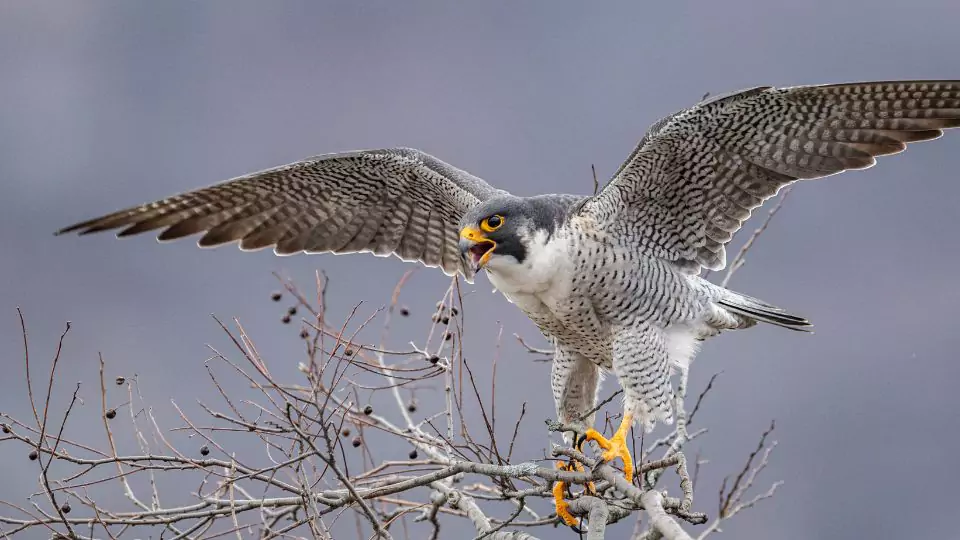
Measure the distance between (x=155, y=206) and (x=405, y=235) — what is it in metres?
1.43

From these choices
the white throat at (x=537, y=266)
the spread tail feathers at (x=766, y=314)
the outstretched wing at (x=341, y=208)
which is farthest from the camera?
the outstretched wing at (x=341, y=208)

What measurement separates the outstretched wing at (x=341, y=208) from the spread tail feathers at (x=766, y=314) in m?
1.42

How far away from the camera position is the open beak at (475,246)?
466 centimetres

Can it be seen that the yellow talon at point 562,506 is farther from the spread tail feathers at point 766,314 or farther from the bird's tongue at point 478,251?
the spread tail feathers at point 766,314

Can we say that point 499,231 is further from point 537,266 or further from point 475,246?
point 537,266

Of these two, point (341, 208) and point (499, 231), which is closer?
point (499, 231)

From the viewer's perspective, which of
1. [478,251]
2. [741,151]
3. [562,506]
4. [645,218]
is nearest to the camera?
[478,251]

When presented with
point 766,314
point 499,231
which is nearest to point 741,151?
point 766,314

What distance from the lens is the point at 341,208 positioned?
586 centimetres

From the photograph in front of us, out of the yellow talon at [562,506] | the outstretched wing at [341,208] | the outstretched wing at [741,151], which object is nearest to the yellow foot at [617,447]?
the yellow talon at [562,506]

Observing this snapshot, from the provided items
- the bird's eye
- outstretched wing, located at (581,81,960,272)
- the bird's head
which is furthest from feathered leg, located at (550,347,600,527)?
the bird's eye

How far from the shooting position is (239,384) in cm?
2114

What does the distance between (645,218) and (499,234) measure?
90 cm

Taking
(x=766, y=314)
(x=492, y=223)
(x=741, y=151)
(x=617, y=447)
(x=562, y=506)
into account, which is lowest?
(x=562, y=506)
